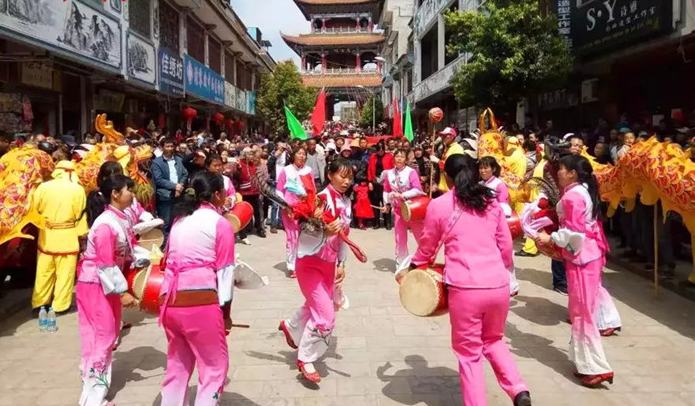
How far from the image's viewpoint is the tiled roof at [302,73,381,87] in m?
49.3

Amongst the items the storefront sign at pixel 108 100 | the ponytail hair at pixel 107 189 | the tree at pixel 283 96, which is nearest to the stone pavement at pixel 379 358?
the ponytail hair at pixel 107 189

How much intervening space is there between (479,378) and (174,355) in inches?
67.0

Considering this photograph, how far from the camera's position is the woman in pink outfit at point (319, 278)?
13.5 feet

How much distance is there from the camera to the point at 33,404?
4012 millimetres

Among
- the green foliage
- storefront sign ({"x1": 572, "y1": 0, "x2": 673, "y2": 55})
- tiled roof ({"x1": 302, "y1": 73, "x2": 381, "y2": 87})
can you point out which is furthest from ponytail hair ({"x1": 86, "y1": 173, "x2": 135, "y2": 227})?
tiled roof ({"x1": 302, "y1": 73, "x2": 381, "y2": 87})

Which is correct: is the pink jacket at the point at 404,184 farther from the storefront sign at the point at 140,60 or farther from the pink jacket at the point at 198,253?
the storefront sign at the point at 140,60

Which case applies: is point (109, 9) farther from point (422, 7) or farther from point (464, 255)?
point (422, 7)

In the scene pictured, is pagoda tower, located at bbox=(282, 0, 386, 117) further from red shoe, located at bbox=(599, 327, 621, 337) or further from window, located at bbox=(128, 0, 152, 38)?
red shoe, located at bbox=(599, 327, 621, 337)

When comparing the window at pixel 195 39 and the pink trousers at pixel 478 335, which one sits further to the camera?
the window at pixel 195 39

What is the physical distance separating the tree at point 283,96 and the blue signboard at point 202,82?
21.1ft

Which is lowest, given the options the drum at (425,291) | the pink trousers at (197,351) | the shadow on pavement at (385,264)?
the shadow on pavement at (385,264)

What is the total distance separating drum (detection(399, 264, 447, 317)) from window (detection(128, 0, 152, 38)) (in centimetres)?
1252

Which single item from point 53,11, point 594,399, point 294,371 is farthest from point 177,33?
point 594,399

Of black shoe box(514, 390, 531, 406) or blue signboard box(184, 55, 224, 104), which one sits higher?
blue signboard box(184, 55, 224, 104)
